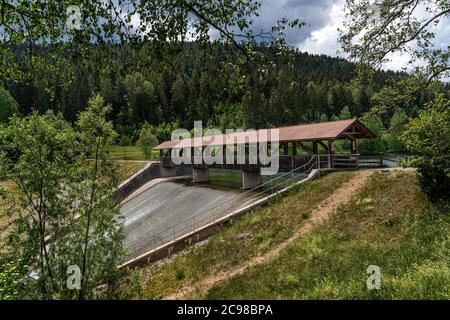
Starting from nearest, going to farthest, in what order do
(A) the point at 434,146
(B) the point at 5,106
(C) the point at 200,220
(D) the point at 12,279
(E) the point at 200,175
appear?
(D) the point at 12,279 < (A) the point at 434,146 < (C) the point at 200,220 < (E) the point at 200,175 < (B) the point at 5,106

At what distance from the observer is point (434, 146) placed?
1644 cm

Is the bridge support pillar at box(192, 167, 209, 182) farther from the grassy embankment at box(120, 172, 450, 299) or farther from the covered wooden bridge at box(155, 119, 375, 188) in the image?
the grassy embankment at box(120, 172, 450, 299)

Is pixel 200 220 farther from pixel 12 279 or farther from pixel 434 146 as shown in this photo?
pixel 12 279

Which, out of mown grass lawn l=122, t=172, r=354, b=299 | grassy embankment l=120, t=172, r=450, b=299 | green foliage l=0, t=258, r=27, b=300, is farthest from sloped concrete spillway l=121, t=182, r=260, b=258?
green foliage l=0, t=258, r=27, b=300

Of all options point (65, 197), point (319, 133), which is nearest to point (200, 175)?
point (319, 133)

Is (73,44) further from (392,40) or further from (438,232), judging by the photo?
(438,232)

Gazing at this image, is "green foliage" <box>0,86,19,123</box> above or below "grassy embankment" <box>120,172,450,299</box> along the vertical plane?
above

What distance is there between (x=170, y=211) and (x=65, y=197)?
61.2 ft

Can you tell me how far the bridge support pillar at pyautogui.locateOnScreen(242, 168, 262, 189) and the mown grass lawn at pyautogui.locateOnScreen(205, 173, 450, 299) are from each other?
12132 millimetres

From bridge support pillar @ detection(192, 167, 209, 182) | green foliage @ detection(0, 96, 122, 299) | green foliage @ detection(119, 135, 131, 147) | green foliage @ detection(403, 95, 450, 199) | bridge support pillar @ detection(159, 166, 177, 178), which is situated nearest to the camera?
green foliage @ detection(0, 96, 122, 299)

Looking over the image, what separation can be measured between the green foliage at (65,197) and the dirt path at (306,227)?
4891 mm

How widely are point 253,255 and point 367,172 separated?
9.84 meters

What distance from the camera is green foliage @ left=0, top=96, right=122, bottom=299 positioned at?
11.1 metres
